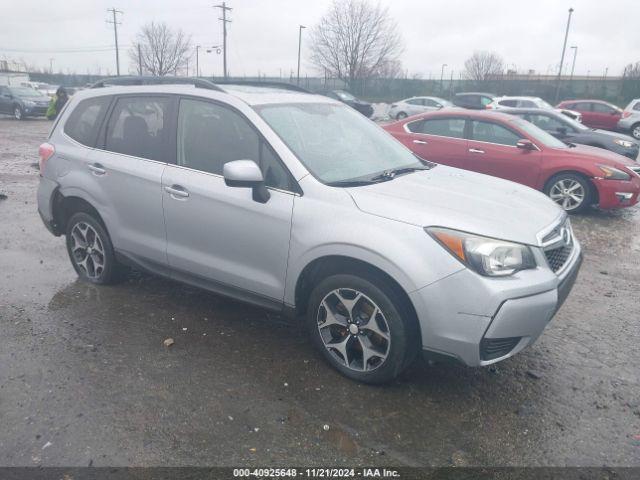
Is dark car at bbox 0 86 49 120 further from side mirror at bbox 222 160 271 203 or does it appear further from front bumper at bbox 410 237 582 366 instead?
front bumper at bbox 410 237 582 366

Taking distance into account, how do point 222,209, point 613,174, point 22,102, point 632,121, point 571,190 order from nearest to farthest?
1. point 222,209
2. point 613,174
3. point 571,190
4. point 632,121
5. point 22,102

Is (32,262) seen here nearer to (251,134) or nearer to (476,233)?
(251,134)

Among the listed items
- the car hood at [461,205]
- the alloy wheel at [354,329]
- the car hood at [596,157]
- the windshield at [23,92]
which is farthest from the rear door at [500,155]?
the windshield at [23,92]

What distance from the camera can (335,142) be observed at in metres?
3.81

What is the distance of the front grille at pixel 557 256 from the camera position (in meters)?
3.07

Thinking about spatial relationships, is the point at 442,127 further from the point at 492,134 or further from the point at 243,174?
the point at 243,174

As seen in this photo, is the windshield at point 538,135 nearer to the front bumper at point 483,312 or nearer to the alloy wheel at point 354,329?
the front bumper at point 483,312

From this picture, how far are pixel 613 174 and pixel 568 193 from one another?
664mm

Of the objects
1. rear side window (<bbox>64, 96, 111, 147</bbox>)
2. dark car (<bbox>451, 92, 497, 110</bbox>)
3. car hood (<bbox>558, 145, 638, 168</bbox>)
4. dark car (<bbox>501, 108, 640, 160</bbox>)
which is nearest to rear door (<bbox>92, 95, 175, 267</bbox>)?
rear side window (<bbox>64, 96, 111, 147</bbox>)

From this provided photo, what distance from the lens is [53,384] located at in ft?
10.5

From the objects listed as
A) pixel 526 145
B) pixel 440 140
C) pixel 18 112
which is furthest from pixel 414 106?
pixel 18 112

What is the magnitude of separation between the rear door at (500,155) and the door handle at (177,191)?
5775 mm

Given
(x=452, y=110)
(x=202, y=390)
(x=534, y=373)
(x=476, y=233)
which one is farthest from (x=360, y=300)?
(x=452, y=110)

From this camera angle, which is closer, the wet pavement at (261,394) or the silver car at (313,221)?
the wet pavement at (261,394)
